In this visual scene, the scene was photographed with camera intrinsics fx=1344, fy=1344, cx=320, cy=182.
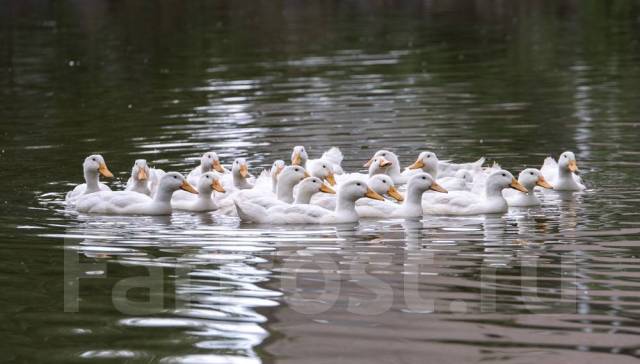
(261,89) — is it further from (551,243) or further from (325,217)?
(551,243)

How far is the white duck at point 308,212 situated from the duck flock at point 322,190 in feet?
0.04

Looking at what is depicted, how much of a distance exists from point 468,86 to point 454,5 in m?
33.0

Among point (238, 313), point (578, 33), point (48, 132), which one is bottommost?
point (238, 313)

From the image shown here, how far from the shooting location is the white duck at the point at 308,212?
15.6 m

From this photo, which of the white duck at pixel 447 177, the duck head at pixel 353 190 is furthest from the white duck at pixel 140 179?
the white duck at pixel 447 177

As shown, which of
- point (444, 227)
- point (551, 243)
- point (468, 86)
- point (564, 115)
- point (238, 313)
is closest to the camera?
point (238, 313)

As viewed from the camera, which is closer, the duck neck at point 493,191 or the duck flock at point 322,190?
the duck flock at point 322,190

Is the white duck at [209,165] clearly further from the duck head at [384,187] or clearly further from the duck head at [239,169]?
the duck head at [384,187]

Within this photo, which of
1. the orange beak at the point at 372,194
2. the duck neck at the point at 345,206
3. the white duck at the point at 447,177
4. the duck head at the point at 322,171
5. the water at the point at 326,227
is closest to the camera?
the water at the point at 326,227

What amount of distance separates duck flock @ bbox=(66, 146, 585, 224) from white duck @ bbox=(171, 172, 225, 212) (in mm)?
12

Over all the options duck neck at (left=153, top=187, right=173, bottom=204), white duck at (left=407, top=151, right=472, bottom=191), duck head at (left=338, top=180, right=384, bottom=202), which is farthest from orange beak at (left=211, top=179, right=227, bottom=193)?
white duck at (left=407, top=151, right=472, bottom=191)

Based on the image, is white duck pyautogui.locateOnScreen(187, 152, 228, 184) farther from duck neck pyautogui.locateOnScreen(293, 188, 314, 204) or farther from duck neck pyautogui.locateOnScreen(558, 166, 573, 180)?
duck neck pyautogui.locateOnScreen(558, 166, 573, 180)

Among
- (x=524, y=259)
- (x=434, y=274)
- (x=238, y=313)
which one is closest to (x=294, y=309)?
(x=238, y=313)

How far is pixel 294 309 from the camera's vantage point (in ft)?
37.2
